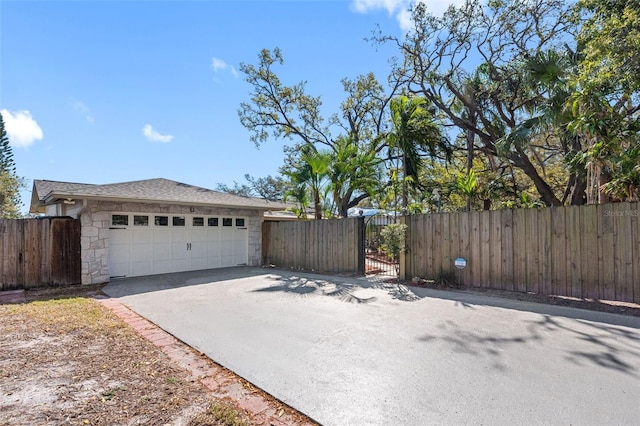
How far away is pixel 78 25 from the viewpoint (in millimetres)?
8336

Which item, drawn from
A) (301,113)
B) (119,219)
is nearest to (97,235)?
(119,219)

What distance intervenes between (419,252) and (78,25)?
1064 cm

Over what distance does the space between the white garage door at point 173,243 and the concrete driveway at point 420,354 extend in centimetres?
285

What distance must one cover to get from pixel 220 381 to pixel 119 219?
775 cm

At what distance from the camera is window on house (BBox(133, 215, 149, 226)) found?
9.34 m

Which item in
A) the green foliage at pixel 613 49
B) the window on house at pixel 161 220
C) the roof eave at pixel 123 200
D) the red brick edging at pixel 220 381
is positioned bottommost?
the red brick edging at pixel 220 381

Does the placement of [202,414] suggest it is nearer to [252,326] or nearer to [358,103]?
[252,326]

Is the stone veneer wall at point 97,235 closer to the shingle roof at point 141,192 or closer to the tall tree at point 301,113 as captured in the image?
the shingle roof at point 141,192

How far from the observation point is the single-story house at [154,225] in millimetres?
8422

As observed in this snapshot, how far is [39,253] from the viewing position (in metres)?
8.03

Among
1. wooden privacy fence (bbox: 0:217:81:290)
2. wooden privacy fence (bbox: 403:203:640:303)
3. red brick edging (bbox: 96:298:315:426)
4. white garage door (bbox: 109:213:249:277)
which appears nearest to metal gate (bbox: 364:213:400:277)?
wooden privacy fence (bbox: 403:203:640:303)

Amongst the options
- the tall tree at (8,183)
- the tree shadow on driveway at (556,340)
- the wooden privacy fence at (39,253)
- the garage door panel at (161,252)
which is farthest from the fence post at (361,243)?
the tall tree at (8,183)

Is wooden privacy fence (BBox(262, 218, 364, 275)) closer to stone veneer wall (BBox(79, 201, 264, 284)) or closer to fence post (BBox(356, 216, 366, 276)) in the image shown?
fence post (BBox(356, 216, 366, 276))

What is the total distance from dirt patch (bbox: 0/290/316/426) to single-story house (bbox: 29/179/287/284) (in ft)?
13.1
